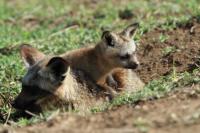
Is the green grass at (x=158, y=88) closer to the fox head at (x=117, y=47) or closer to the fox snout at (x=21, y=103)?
the fox snout at (x=21, y=103)

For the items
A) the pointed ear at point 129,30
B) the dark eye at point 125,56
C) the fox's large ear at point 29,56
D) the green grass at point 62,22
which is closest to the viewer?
the fox's large ear at point 29,56

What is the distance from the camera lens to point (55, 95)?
933cm

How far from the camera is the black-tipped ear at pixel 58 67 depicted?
30.1ft

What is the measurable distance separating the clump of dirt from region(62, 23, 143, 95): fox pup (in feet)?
1.33

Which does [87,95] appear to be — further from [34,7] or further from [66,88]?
[34,7]

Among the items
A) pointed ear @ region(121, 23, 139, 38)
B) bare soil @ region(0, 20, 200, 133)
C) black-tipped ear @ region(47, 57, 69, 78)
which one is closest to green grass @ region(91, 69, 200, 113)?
bare soil @ region(0, 20, 200, 133)

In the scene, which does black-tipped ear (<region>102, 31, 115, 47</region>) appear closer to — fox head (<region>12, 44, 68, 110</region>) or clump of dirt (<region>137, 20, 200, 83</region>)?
clump of dirt (<region>137, 20, 200, 83</region>)

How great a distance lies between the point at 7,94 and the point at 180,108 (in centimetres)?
375

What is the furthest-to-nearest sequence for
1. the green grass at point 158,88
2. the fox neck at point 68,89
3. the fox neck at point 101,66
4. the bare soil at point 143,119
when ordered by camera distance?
the fox neck at point 101,66 < the fox neck at point 68,89 < the green grass at point 158,88 < the bare soil at point 143,119

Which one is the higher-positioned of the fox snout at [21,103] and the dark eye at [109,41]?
the dark eye at [109,41]

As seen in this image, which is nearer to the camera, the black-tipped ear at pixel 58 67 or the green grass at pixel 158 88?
the green grass at pixel 158 88

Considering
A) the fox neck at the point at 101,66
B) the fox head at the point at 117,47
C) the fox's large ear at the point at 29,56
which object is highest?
the fox's large ear at the point at 29,56

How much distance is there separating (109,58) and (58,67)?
6.29 ft

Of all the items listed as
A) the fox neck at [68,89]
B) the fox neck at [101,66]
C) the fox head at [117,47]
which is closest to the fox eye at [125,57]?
the fox head at [117,47]
